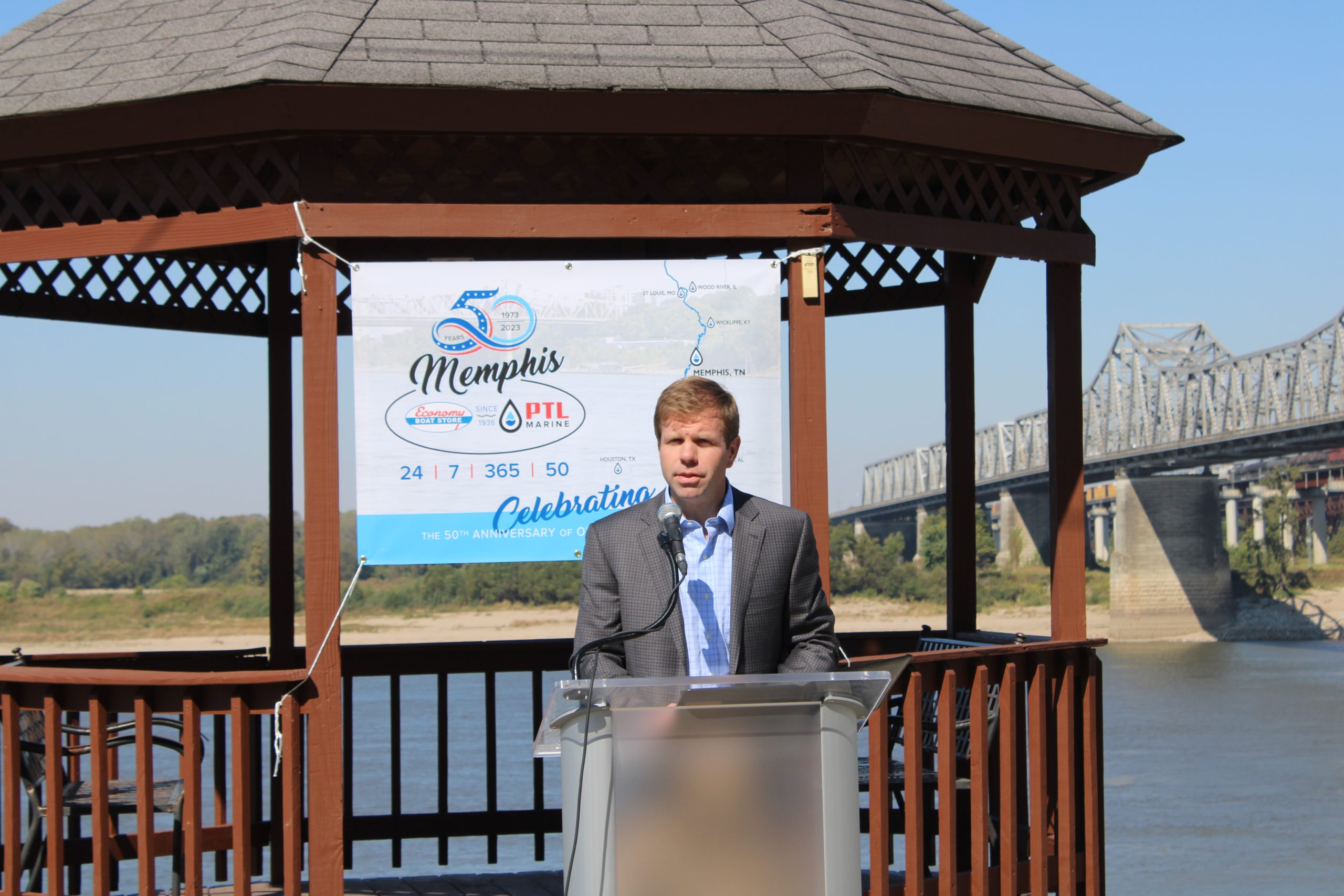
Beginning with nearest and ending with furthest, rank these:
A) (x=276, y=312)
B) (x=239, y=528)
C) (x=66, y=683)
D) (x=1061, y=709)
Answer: (x=66, y=683)
(x=1061, y=709)
(x=276, y=312)
(x=239, y=528)

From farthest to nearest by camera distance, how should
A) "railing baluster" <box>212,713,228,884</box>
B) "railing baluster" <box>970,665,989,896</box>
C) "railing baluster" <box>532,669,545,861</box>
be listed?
1. "railing baluster" <box>532,669,545,861</box>
2. "railing baluster" <box>212,713,228,884</box>
3. "railing baluster" <box>970,665,989,896</box>

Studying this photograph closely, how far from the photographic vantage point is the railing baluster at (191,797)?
170 inches

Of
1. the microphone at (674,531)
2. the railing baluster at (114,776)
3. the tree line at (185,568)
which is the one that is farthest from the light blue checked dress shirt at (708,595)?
the tree line at (185,568)

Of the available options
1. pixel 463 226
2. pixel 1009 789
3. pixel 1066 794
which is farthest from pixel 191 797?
pixel 1066 794

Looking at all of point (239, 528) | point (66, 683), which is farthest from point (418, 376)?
point (239, 528)

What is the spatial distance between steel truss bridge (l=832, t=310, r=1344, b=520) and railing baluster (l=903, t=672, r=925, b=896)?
43268 mm

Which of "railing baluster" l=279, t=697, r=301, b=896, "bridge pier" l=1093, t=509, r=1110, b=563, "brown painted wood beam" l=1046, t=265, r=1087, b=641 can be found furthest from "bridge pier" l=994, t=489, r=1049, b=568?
"railing baluster" l=279, t=697, r=301, b=896

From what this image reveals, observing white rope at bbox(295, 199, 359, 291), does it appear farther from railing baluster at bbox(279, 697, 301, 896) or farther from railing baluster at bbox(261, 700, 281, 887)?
railing baluster at bbox(261, 700, 281, 887)

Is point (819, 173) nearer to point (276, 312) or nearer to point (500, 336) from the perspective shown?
point (500, 336)

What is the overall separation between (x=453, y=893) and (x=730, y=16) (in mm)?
3633

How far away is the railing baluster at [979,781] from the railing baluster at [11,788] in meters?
3.13

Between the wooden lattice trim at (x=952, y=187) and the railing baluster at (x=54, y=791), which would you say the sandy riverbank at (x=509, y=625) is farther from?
the railing baluster at (x=54, y=791)

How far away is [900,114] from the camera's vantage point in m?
4.84

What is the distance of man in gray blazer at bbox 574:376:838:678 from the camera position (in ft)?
10.4
